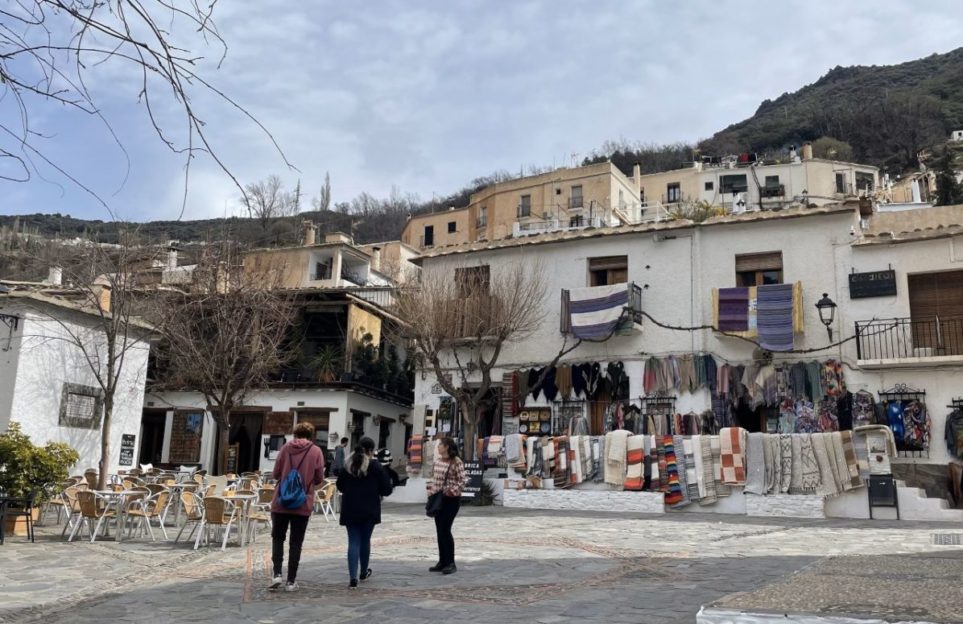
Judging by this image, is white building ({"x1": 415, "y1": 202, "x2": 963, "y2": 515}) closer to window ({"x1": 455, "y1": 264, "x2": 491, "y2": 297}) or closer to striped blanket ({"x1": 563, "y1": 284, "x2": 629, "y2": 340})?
window ({"x1": 455, "y1": 264, "x2": 491, "y2": 297})

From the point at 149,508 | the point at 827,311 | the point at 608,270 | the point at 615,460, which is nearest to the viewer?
the point at 149,508

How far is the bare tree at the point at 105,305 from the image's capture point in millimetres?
17266

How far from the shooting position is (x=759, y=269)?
21.2 m

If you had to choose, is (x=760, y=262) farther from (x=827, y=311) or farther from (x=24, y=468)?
(x=24, y=468)

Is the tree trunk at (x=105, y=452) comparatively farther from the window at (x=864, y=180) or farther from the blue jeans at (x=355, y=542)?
the window at (x=864, y=180)

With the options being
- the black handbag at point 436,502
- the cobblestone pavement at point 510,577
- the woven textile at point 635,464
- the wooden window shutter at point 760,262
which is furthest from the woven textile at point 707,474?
the black handbag at point 436,502

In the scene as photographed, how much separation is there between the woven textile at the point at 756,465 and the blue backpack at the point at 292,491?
1097cm

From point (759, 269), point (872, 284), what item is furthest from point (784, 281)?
point (872, 284)

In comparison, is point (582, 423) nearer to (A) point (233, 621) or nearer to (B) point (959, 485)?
(B) point (959, 485)

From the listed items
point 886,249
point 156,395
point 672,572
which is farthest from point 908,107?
point 672,572

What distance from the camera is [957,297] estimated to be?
62.0 ft

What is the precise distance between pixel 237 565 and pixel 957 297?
1669 centimetres

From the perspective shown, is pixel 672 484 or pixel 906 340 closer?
pixel 672 484

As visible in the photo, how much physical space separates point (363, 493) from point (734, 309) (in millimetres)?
14562
